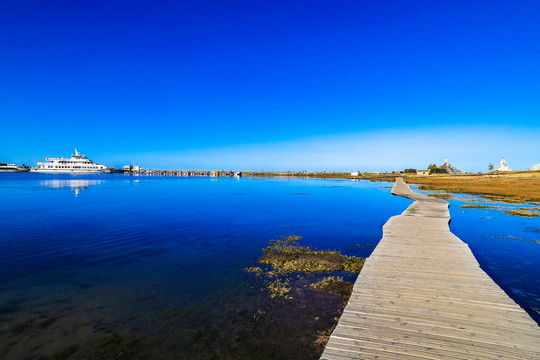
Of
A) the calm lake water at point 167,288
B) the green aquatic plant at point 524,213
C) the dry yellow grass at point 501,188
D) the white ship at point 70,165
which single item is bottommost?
the calm lake water at point 167,288

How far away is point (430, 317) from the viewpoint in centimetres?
→ 636

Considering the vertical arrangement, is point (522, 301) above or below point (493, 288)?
below

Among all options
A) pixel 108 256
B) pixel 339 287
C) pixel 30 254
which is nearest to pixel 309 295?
pixel 339 287

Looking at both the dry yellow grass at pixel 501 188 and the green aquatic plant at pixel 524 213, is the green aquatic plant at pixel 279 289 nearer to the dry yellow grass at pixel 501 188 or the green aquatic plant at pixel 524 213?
the green aquatic plant at pixel 524 213

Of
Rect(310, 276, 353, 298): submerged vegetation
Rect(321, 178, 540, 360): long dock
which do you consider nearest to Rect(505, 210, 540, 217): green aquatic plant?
Rect(321, 178, 540, 360): long dock

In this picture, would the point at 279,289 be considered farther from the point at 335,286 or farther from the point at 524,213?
the point at 524,213

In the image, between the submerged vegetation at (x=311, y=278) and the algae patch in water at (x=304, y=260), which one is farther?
the algae patch in water at (x=304, y=260)

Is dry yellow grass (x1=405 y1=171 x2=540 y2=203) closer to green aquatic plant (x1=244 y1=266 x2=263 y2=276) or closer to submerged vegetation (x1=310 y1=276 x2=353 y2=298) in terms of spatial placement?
submerged vegetation (x1=310 y1=276 x2=353 y2=298)

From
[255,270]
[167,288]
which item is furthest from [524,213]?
[167,288]

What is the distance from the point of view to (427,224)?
1881 cm

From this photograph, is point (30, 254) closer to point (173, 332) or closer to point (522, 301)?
point (173, 332)

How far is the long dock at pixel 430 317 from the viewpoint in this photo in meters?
5.09

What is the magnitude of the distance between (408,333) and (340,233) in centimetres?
1466

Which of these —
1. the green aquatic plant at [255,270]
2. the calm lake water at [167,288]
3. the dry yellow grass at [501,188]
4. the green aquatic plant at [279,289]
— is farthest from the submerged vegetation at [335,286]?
the dry yellow grass at [501,188]
